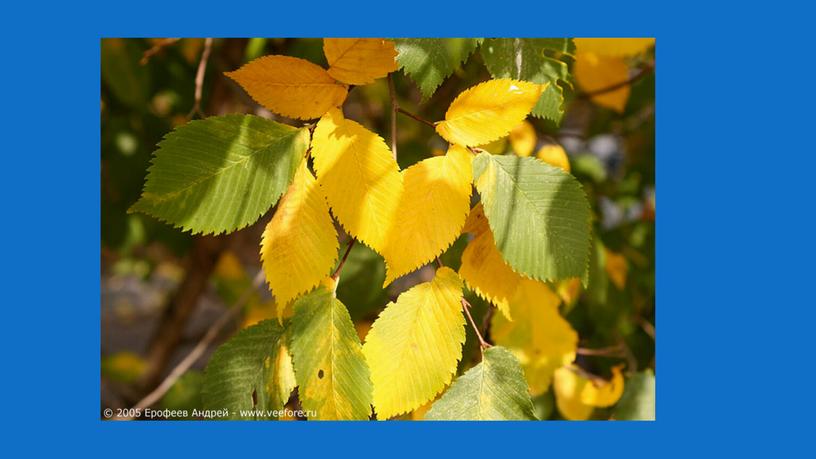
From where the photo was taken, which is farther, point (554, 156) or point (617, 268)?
point (617, 268)

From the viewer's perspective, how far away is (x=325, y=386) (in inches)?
21.7

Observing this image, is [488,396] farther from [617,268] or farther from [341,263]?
[617,268]

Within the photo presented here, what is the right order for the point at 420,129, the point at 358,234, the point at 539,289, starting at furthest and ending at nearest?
the point at 420,129 → the point at 539,289 → the point at 358,234

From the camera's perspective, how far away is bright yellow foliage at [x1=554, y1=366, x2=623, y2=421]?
2.62 ft

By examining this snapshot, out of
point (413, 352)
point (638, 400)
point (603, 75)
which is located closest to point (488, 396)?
point (413, 352)

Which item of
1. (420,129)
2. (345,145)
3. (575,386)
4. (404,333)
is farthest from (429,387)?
(420,129)

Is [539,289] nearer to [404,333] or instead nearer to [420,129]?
[404,333]

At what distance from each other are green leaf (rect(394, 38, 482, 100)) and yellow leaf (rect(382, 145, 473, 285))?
0.07m

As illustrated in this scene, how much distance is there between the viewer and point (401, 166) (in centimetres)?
78

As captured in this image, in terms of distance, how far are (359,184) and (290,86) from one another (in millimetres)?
95

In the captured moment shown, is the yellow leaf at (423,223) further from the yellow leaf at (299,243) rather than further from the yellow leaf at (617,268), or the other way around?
the yellow leaf at (617,268)

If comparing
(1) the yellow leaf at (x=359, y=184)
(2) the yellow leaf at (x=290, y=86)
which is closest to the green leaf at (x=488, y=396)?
(1) the yellow leaf at (x=359, y=184)

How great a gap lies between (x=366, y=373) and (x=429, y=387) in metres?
0.05

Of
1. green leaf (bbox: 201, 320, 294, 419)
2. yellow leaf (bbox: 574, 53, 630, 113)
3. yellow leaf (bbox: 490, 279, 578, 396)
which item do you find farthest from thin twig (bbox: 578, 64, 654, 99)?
green leaf (bbox: 201, 320, 294, 419)
